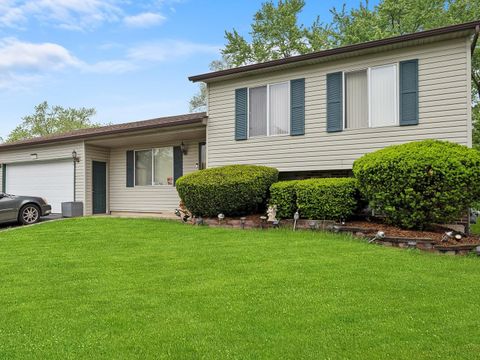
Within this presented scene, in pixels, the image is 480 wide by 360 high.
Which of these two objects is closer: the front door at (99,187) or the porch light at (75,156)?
the porch light at (75,156)

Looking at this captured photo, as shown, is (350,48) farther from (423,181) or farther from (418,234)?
(418,234)

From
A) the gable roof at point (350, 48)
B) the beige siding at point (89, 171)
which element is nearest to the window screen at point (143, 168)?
the beige siding at point (89, 171)

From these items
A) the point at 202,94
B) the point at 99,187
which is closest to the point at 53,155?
the point at 99,187

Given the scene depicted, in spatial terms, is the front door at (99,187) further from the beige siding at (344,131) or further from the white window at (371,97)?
the white window at (371,97)

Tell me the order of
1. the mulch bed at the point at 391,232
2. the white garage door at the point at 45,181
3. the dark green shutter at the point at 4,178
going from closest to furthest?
the mulch bed at the point at 391,232 < the white garage door at the point at 45,181 < the dark green shutter at the point at 4,178

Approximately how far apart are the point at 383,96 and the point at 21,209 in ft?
34.7

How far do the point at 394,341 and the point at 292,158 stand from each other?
725 centimetres

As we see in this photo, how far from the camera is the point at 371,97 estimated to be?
29.2ft

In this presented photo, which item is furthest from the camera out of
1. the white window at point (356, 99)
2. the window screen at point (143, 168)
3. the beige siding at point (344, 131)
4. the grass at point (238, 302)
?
the window screen at point (143, 168)

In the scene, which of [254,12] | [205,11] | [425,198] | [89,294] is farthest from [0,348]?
[254,12]

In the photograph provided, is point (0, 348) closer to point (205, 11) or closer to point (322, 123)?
point (322, 123)

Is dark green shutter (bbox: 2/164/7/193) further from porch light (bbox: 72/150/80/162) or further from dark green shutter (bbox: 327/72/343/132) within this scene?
dark green shutter (bbox: 327/72/343/132)

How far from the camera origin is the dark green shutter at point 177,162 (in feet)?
43.1

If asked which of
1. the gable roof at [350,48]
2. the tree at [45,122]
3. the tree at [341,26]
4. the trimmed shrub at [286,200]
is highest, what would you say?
the tree at [341,26]
